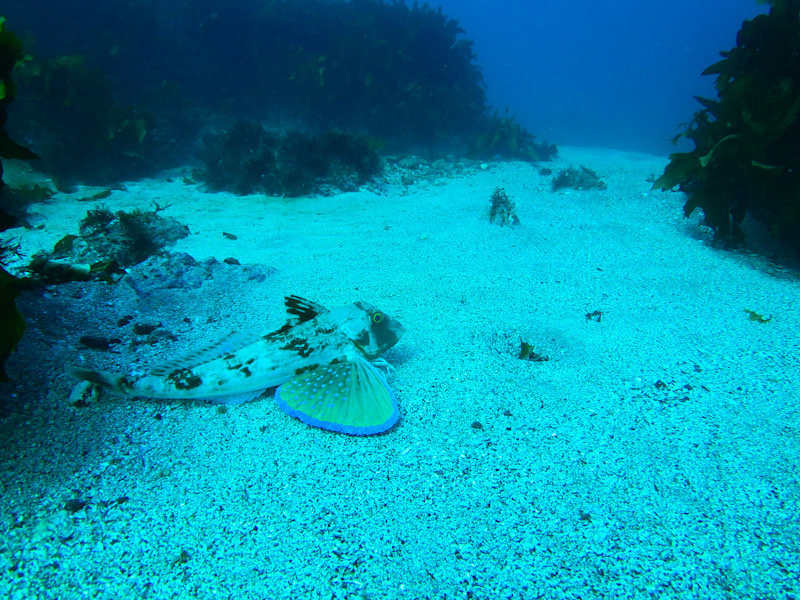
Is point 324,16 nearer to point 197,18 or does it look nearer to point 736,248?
point 197,18

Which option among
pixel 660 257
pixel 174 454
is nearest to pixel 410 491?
pixel 174 454

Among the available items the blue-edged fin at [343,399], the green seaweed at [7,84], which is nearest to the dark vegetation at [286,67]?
the green seaweed at [7,84]

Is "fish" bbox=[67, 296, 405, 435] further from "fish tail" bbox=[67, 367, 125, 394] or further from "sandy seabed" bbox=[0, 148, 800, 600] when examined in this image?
"sandy seabed" bbox=[0, 148, 800, 600]

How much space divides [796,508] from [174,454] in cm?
434

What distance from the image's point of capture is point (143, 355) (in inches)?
140

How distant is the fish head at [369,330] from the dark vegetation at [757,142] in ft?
20.3

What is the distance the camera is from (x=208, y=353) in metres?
3.34

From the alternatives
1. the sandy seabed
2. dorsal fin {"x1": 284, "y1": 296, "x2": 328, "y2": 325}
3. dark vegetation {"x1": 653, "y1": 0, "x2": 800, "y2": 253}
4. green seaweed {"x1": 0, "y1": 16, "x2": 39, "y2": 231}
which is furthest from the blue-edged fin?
dark vegetation {"x1": 653, "y1": 0, "x2": 800, "y2": 253}

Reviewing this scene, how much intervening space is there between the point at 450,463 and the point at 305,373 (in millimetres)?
1558

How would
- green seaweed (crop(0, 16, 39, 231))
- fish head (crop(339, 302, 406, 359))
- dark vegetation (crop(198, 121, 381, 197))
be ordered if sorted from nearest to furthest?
1. green seaweed (crop(0, 16, 39, 231))
2. fish head (crop(339, 302, 406, 359))
3. dark vegetation (crop(198, 121, 381, 197))

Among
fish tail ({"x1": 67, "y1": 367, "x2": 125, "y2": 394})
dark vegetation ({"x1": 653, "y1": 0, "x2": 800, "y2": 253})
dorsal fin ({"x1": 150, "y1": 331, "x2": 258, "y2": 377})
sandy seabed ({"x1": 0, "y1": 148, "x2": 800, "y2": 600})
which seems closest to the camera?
sandy seabed ({"x1": 0, "y1": 148, "x2": 800, "y2": 600})

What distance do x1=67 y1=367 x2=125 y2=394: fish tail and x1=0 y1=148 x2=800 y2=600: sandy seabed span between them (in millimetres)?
169

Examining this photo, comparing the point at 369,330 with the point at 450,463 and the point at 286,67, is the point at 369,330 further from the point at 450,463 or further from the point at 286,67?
the point at 286,67

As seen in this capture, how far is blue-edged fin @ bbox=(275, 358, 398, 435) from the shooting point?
2814 millimetres
